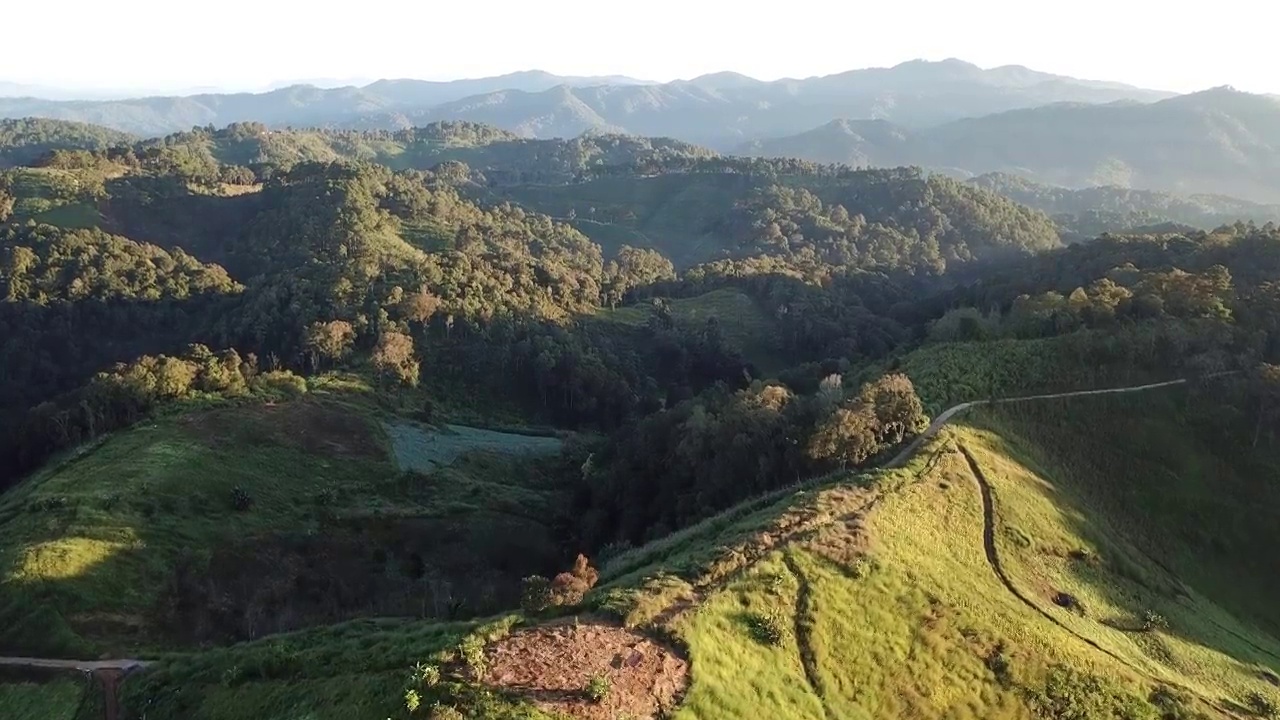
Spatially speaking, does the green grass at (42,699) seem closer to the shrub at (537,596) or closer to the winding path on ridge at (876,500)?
the winding path on ridge at (876,500)

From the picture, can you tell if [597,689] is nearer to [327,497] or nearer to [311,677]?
[311,677]

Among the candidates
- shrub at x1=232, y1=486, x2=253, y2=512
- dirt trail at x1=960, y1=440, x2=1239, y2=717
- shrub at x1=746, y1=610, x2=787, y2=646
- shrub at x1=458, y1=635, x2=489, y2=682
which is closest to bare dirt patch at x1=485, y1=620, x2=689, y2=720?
shrub at x1=458, y1=635, x2=489, y2=682

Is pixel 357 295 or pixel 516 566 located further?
pixel 357 295

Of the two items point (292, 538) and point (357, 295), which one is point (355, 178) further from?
point (292, 538)

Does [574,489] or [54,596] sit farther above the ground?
[54,596]

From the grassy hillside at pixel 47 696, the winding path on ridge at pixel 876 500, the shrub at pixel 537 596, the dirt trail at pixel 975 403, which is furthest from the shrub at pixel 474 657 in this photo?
the dirt trail at pixel 975 403

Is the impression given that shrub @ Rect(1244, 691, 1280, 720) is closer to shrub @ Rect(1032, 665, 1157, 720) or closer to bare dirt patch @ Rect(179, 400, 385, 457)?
shrub @ Rect(1032, 665, 1157, 720)

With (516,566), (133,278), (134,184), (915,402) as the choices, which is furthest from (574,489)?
(134,184)
